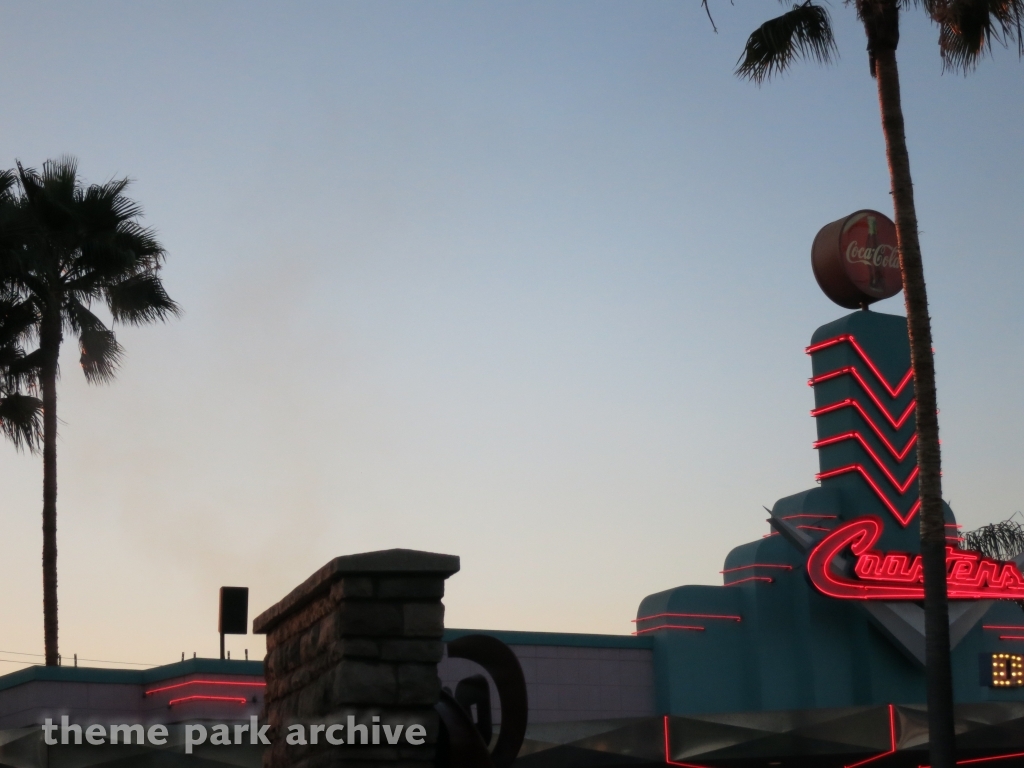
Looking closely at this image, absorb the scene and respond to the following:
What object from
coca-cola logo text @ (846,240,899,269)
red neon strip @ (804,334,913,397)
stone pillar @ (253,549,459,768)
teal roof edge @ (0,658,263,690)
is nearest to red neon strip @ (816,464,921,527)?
red neon strip @ (804,334,913,397)

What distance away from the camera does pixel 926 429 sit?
16047 mm

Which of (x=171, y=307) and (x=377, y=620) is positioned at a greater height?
(x=171, y=307)

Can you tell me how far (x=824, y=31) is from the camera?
734 inches

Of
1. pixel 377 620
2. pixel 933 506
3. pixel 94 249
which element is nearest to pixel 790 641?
pixel 933 506

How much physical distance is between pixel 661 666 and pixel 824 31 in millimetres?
14939

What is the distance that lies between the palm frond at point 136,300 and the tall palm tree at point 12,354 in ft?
5.38

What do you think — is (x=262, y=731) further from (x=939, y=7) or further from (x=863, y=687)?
(x=863, y=687)

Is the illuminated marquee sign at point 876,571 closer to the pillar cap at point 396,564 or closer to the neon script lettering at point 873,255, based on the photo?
the neon script lettering at point 873,255

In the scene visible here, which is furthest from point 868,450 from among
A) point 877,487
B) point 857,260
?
point 857,260

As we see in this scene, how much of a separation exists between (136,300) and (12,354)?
8.75 feet

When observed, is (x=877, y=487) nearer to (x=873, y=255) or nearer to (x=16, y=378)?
(x=873, y=255)

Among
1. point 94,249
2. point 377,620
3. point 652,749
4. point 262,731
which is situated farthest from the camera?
point 94,249

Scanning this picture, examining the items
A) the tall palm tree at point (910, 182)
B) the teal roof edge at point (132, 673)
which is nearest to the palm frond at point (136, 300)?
the teal roof edge at point (132, 673)

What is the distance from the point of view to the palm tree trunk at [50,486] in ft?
83.0
